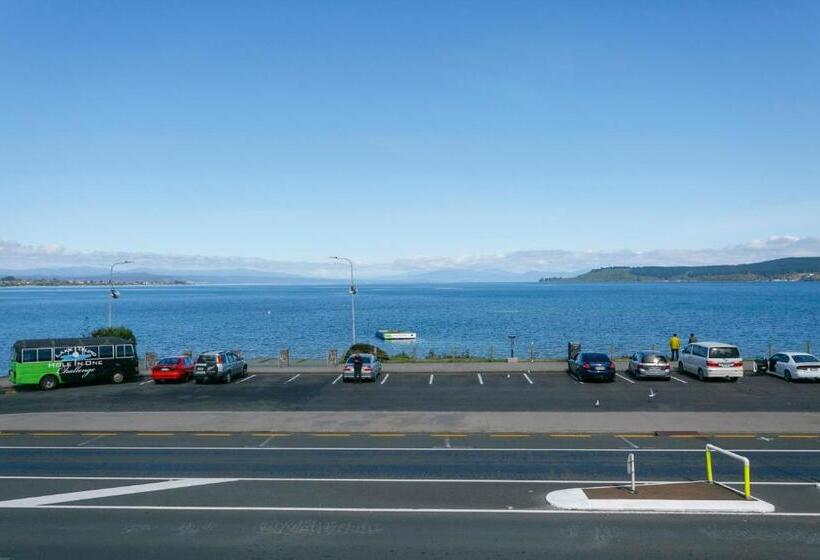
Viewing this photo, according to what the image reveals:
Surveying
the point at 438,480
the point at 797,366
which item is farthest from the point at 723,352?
the point at 438,480

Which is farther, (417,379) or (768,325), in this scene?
(768,325)

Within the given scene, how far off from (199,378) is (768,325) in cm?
9399

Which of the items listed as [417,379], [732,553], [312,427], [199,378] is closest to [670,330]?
[417,379]

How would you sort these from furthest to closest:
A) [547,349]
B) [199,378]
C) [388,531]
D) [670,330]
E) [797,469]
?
[670,330], [547,349], [199,378], [797,469], [388,531]

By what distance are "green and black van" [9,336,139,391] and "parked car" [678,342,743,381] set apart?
30.5 meters

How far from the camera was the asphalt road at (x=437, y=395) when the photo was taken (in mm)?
27922

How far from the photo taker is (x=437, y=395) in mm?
31000

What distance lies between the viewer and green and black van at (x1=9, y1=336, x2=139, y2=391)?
34469mm

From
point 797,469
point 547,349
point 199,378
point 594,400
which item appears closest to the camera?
point 797,469

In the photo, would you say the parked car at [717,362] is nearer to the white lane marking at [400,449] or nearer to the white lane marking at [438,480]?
the white lane marking at [400,449]

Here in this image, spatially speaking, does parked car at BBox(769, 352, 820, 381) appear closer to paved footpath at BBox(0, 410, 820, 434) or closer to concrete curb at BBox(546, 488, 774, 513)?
paved footpath at BBox(0, 410, 820, 434)

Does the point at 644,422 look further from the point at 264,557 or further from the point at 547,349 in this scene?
the point at 547,349

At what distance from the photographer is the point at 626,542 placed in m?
11.4

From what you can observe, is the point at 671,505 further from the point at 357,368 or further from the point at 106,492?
the point at 357,368
